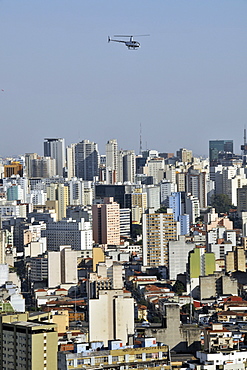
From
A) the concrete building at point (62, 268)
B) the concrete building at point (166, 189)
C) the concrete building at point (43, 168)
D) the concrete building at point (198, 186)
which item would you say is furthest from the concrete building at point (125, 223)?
the concrete building at point (43, 168)

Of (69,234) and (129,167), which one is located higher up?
(129,167)

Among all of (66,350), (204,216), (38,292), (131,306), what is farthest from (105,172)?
(66,350)

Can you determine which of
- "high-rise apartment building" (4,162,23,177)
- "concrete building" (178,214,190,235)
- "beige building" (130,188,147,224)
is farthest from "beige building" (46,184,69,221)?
"high-rise apartment building" (4,162,23,177)

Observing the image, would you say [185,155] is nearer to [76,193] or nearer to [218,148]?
[218,148]

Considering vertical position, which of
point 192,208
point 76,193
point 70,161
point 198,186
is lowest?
point 192,208

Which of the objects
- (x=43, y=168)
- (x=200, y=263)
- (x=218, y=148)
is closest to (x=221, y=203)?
(x=43, y=168)
